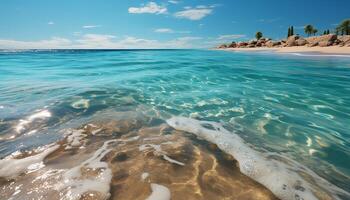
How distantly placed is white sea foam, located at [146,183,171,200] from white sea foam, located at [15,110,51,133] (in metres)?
3.04

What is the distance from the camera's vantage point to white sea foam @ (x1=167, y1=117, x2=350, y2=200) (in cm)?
243

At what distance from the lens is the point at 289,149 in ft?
11.3

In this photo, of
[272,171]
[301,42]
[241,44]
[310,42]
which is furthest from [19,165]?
[241,44]

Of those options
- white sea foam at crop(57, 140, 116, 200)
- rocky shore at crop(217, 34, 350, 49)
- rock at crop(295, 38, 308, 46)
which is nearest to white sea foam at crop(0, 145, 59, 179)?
white sea foam at crop(57, 140, 116, 200)

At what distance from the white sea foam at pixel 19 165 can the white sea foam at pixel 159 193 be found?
5.13 ft

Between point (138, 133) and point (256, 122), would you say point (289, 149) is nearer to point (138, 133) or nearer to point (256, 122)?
point (256, 122)

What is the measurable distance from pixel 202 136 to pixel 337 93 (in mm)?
6033

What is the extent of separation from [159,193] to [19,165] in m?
1.94

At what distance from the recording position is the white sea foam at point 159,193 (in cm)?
217

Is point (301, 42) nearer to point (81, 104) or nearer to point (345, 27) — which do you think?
point (345, 27)

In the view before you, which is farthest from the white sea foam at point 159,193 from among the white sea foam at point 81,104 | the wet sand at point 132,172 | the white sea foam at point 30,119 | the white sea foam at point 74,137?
the white sea foam at point 81,104

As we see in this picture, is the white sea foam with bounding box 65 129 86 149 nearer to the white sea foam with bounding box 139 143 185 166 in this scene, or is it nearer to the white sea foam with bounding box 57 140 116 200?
the white sea foam with bounding box 57 140 116 200

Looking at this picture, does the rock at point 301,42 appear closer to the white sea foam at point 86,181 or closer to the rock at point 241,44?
the rock at point 241,44

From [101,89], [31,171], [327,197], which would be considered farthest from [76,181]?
[101,89]
